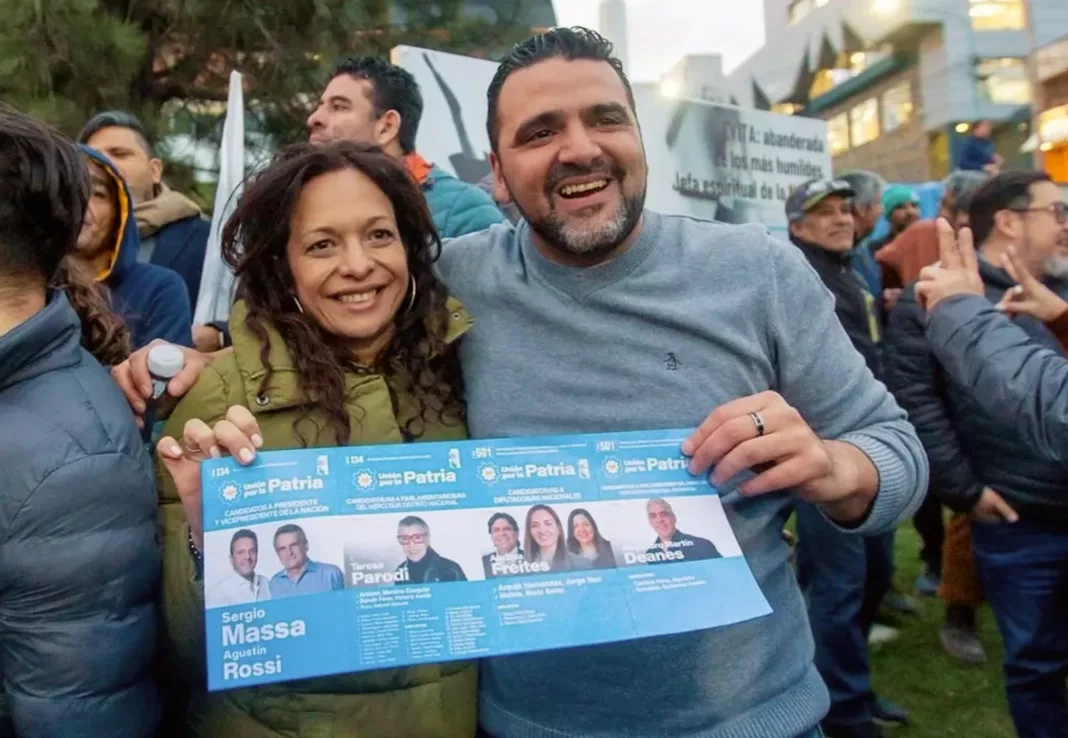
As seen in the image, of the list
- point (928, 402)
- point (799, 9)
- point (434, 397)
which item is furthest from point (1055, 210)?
point (799, 9)

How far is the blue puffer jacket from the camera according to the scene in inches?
47.8

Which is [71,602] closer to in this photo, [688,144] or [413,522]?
[413,522]

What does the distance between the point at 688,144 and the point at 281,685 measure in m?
5.94

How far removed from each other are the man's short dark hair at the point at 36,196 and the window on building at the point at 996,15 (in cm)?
3264

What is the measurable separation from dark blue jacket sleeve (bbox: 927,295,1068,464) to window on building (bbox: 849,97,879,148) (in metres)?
31.9

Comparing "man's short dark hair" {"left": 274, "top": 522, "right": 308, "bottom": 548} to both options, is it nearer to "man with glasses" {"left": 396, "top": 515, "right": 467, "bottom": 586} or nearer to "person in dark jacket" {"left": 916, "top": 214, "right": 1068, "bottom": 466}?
"man with glasses" {"left": 396, "top": 515, "right": 467, "bottom": 586}

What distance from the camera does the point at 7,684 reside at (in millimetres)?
1254

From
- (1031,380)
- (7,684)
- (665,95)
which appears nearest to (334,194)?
(7,684)

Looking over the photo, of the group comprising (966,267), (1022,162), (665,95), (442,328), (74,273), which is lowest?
(1022,162)

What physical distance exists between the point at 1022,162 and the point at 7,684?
28.4m

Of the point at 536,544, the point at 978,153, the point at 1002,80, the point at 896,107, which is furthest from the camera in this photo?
the point at 896,107

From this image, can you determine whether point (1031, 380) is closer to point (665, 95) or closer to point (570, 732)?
point (570, 732)

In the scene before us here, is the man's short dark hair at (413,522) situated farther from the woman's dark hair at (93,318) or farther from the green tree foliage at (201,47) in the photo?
the green tree foliage at (201,47)

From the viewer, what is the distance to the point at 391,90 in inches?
128
